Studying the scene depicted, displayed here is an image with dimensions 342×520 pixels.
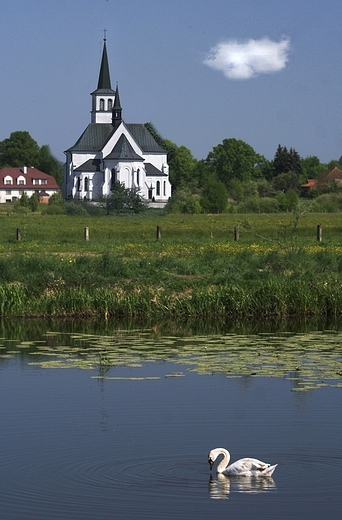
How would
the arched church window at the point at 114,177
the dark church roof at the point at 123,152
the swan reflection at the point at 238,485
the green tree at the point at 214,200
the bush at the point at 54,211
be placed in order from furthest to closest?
the arched church window at the point at 114,177 < the dark church roof at the point at 123,152 < the green tree at the point at 214,200 < the bush at the point at 54,211 < the swan reflection at the point at 238,485

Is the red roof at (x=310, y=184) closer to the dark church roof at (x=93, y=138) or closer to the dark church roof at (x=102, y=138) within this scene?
the dark church roof at (x=102, y=138)

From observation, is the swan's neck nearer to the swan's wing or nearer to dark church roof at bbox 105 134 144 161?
the swan's wing

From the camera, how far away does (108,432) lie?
43.9ft

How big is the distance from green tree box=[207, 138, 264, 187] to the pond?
14777cm

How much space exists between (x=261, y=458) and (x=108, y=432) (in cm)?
222

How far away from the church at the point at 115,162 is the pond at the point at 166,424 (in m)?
106

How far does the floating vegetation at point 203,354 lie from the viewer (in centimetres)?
1709

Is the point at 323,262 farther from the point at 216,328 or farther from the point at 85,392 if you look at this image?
the point at 85,392

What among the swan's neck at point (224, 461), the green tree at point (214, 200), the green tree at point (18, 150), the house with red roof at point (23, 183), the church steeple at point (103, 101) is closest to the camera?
the swan's neck at point (224, 461)

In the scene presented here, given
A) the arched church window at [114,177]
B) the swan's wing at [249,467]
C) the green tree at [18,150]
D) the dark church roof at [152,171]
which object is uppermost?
the green tree at [18,150]

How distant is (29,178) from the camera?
16188cm

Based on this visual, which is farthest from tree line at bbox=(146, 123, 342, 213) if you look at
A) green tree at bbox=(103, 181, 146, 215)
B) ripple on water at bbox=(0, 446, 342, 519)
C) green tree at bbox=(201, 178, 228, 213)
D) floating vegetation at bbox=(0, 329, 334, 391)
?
ripple on water at bbox=(0, 446, 342, 519)

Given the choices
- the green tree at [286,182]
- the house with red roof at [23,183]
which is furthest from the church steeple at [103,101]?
the green tree at [286,182]

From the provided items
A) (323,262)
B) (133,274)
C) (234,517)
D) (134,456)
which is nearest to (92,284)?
(133,274)
